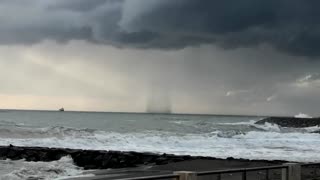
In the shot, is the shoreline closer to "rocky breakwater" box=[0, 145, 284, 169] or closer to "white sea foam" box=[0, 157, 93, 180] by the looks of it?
"rocky breakwater" box=[0, 145, 284, 169]

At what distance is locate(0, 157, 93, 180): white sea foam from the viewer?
26.3 metres

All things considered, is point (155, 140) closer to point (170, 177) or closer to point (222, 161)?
point (222, 161)

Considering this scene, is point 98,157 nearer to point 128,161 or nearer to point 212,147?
point 128,161

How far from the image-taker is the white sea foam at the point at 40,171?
26.3m

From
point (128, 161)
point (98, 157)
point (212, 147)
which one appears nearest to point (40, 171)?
point (128, 161)

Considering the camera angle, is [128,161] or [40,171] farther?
[128,161]

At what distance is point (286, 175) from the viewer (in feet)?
40.1

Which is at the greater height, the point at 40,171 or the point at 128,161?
the point at 128,161

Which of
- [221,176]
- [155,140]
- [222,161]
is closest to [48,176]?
[222,161]

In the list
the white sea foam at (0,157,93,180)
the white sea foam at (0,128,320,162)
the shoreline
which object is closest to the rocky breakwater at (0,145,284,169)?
the shoreline

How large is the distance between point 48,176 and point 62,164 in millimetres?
7322

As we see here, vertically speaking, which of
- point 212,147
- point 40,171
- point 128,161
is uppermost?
point 212,147

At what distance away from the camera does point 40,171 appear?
Result: 94.8 feet

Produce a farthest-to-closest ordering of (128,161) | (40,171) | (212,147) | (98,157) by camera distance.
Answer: (212,147)
(98,157)
(128,161)
(40,171)
